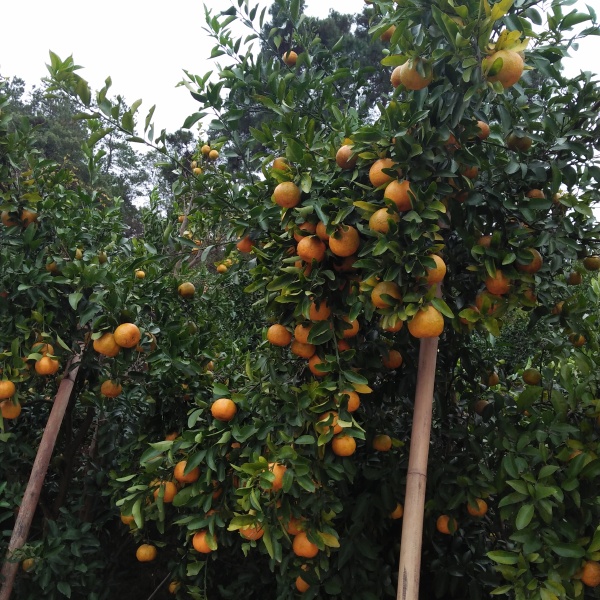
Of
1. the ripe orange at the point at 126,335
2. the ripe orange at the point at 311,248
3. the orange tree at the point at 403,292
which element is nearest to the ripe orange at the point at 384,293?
the orange tree at the point at 403,292

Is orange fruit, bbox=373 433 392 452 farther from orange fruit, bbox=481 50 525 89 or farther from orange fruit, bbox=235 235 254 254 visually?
orange fruit, bbox=481 50 525 89

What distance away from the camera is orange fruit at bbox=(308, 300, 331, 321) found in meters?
1.42

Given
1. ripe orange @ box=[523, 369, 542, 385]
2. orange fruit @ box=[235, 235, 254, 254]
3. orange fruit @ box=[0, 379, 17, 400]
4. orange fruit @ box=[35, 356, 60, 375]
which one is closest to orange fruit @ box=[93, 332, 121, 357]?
orange fruit @ box=[35, 356, 60, 375]

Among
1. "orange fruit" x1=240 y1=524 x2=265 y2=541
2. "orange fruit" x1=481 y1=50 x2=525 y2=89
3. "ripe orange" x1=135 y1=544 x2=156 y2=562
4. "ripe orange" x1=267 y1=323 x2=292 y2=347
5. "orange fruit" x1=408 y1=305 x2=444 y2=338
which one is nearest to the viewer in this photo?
"orange fruit" x1=481 y1=50 x2=525 y2=89

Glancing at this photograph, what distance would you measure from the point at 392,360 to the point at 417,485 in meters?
0.54

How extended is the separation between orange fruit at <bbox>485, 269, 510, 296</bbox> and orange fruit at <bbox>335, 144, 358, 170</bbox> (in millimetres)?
475

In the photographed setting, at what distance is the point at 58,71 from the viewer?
63.5 inches

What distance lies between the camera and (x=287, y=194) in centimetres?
140

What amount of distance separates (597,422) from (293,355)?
88cm

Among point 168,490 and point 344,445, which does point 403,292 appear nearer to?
point 344,445

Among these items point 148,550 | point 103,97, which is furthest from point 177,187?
point 148,550

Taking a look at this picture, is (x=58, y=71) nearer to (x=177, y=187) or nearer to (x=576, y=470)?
(x=177, y=187)

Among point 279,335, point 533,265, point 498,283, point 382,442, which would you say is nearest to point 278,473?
point 279,335

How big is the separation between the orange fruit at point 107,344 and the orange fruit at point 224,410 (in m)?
0.43
